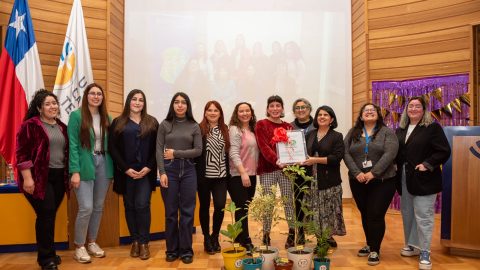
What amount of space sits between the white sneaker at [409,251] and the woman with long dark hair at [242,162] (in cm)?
130

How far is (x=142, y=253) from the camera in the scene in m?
3.39

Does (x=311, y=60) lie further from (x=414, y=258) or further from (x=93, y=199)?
(x=93, y=199)

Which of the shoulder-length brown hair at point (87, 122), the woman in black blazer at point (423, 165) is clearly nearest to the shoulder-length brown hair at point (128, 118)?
the shoulder-length brown hair at point (87, 122)

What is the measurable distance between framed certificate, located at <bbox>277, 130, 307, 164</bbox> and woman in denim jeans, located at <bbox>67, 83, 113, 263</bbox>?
142 cm

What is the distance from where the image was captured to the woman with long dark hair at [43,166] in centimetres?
295

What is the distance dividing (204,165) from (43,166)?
122 centimetres

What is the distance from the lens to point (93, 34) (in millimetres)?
5523

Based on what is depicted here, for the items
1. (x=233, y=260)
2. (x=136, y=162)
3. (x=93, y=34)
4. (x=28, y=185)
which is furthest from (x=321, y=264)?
(x=93, y=34)

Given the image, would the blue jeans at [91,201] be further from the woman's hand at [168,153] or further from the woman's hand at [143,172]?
the woman's hand at [168,153]

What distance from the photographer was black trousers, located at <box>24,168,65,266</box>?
3.01 metres

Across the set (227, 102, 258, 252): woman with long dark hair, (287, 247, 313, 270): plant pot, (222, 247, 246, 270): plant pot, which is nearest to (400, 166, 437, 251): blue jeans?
(287, 247, 313, 270): plant pot

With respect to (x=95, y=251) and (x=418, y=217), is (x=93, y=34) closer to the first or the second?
(x=95, y=251)

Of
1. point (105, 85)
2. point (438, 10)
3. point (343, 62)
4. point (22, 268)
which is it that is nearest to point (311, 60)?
point (343, 62)

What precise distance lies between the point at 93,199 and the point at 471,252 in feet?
10.5
